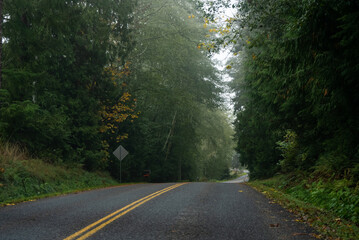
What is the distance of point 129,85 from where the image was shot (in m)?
23.5

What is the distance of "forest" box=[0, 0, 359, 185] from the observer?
7.58 metres

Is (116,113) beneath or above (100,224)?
above

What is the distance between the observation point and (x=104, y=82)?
64.0 ft

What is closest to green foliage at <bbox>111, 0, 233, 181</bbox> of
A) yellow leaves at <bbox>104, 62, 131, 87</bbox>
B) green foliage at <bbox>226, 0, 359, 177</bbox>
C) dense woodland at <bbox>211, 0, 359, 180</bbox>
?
yellow leaves at <bbox>104, 62, 131, 87</bbox>

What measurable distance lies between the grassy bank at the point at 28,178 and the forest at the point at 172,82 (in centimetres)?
80

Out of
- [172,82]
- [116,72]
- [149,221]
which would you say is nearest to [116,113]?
[116,72]

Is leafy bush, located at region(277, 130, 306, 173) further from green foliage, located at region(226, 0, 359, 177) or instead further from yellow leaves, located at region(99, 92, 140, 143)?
yellow leaves, located at region(99, 92, 140, 143)

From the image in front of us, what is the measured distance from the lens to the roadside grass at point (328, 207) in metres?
6.00

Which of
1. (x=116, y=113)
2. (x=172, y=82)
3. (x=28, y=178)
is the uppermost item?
(x=172, y=82)

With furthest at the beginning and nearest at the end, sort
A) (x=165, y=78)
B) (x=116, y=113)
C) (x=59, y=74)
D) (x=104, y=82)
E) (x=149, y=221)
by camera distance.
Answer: (x=165, y=78), (x=116, y=113), (x=104, y=82), (x=59, y=74), (x=149, y=221)

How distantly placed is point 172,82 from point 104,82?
7.22 m

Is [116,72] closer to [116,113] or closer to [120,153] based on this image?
[116,113]

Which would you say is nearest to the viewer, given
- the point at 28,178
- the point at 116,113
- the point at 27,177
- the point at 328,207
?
the point at 328,207

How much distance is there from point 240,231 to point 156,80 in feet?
63.5
